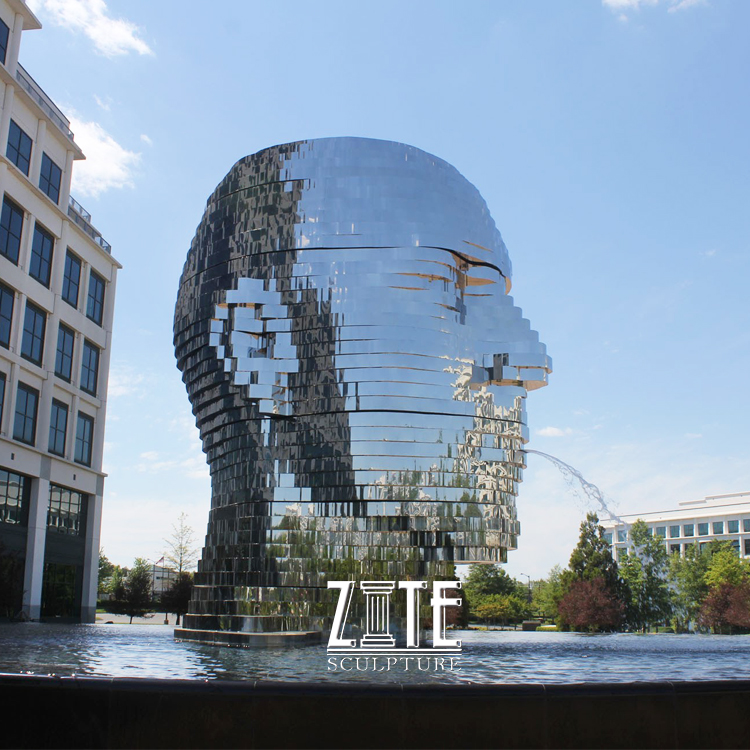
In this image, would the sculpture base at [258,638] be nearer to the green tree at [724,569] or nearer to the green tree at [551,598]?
the green tree at [551,598]

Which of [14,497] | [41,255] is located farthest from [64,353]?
[14,497]

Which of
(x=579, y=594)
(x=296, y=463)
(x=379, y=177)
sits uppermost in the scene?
(x=379, y=177)

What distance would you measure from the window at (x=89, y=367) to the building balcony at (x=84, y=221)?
244 inches

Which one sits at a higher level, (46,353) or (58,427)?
(46,353)

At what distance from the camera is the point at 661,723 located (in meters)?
9.59

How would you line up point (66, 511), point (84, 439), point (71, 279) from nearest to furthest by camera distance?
point (66, 511)
point (71, 279)
point (84, 439)

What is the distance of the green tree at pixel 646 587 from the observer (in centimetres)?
6137

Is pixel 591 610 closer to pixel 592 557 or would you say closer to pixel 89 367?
pixel 592 557

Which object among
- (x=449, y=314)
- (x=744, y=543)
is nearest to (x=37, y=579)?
(x=449, y=314)

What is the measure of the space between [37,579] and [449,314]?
2871cm

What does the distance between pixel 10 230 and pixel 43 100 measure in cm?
877

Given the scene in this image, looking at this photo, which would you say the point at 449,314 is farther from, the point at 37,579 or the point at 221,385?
the point at 37,579

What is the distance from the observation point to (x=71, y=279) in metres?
47.5

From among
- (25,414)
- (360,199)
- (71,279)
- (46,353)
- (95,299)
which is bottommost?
(25,414)
